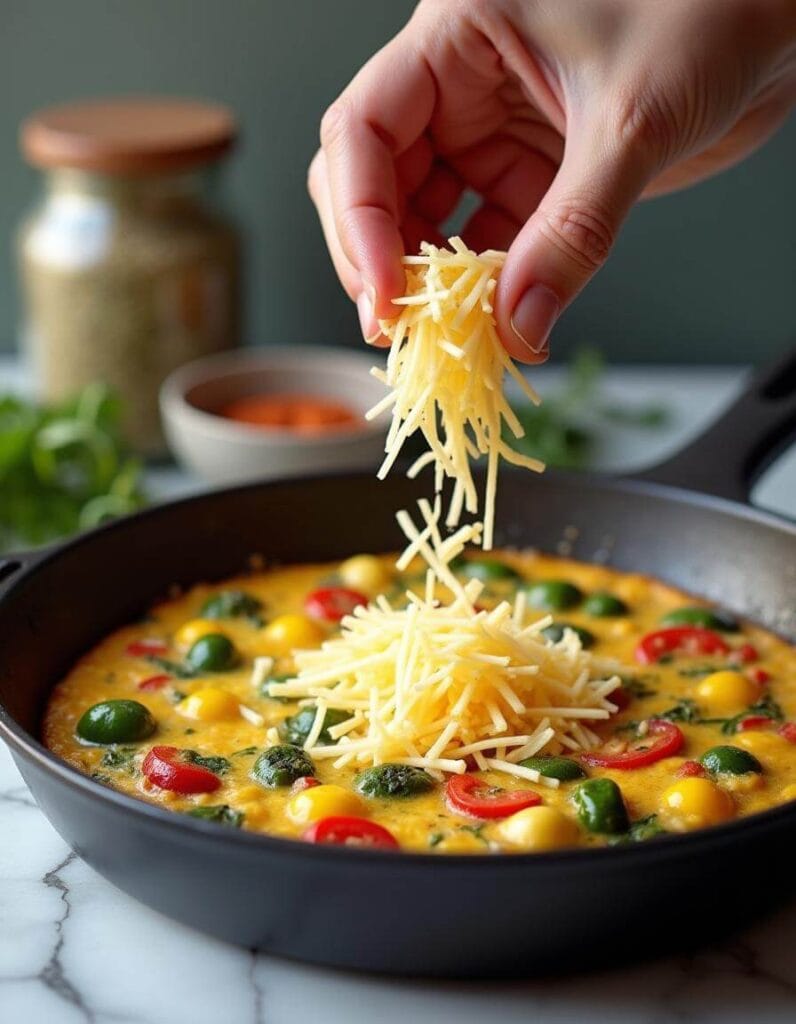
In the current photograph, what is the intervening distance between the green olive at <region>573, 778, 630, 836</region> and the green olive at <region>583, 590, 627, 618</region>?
0.91 meters

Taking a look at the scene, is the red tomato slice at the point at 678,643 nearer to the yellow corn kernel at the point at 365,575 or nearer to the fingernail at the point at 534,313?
the yellow corn kernel at the point at 365,575

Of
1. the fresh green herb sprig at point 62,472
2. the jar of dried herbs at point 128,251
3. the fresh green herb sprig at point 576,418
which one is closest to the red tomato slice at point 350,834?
the fresh green herb sprig at point 62,472

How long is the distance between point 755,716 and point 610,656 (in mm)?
414

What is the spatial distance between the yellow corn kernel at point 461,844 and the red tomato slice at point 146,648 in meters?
1.01

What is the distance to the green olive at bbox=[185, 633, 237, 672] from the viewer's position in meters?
3.24

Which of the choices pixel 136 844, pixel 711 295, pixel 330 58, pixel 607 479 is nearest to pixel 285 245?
pixel 330 58

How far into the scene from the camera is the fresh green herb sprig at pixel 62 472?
173 inches

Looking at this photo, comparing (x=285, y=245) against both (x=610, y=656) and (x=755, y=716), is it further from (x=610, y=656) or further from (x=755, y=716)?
(x=755, y=716)

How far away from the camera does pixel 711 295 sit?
5.74 m

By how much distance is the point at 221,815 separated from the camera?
2.61 meters

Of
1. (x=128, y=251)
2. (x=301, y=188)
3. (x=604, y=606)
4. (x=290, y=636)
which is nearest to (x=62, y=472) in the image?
(x=128, y=251)

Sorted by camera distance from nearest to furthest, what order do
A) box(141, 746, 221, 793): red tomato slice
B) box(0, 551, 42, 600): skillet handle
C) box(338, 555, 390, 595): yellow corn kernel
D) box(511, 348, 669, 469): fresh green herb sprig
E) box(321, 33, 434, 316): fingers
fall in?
box(141, 746, 221, 793): red tomato slice < box(321, 33, 434, 316): fingers < box(0, 551, 42, 600): skillet handle < box(338, 555, 390, 595): yellow corn kernel < box(511, 348, 669, 469): fresh green herb sprig

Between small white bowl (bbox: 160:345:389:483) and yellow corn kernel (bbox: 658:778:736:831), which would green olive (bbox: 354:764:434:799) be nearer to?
yellow corn kernel (bbox: 658:778:736:831)

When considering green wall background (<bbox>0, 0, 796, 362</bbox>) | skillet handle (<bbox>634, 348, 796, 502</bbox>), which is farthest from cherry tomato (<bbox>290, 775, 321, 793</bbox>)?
green wall background (<bbox>0, 0, 796, 362</bbox>)
